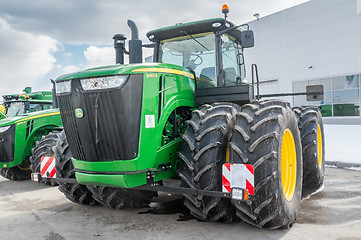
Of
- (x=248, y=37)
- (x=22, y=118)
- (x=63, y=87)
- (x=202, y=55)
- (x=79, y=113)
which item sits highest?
(x=248, y=37)

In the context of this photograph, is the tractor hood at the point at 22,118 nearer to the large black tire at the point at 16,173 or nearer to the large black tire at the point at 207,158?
the large black tire at the point at 16,173

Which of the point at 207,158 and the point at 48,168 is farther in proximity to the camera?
the point at 48,168

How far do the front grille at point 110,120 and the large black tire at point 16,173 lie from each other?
16.2 ft

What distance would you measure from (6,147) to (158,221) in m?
4.73

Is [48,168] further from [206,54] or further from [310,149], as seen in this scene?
[310,149]

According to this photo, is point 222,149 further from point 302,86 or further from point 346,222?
point 302,86

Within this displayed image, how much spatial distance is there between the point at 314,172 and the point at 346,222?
4.65ft

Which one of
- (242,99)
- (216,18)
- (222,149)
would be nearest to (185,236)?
(222,149)

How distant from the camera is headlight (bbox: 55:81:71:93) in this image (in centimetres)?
366

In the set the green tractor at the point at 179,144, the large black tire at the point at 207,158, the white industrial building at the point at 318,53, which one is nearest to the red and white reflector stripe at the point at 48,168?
the green tractor at the point at 179,144

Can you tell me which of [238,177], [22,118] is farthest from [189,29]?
[22,118]

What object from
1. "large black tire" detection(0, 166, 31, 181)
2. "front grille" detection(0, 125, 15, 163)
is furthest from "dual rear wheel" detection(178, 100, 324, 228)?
"large black tire" detection(0, 166, 31, 181)

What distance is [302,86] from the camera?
22.0 m

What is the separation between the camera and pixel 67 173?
14.5ft
